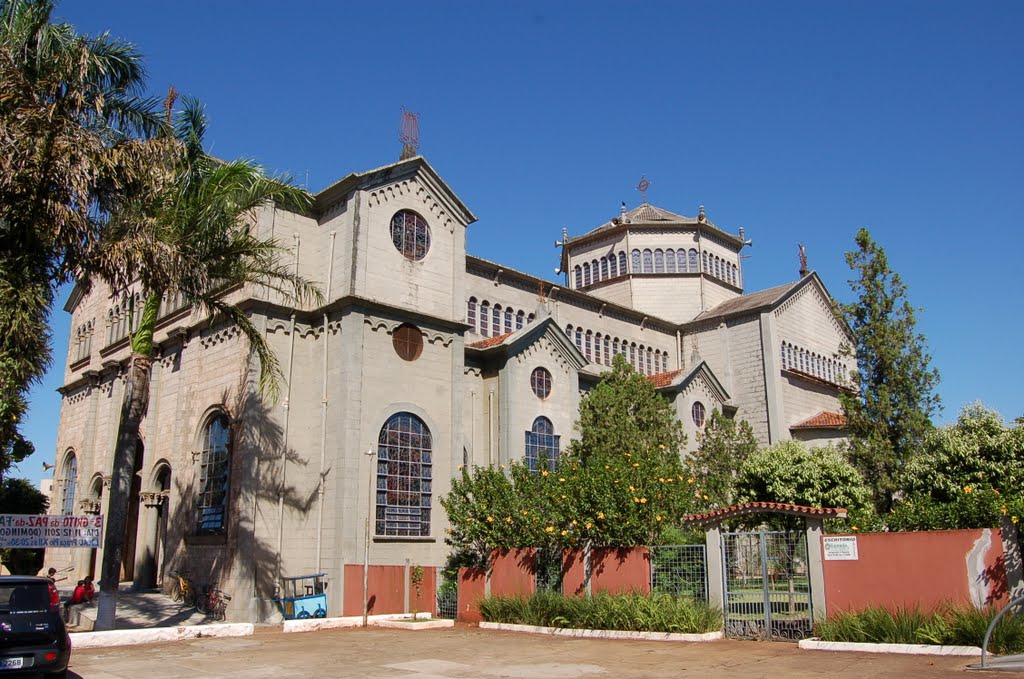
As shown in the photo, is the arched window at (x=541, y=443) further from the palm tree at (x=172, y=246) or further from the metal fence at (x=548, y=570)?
the palm tree at (x=172, y=246)

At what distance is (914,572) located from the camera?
51.5 feet

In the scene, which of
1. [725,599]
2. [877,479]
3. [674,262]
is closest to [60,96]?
[725,599]

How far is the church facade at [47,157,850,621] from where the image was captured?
23.8m

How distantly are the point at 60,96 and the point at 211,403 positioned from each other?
10.5 meters

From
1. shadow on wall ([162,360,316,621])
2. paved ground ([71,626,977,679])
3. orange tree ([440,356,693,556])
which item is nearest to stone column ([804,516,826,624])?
paved ground ([71,626,977,679])

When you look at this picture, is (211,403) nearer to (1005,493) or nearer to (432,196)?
(432,196)

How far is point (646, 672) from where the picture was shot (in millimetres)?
12820

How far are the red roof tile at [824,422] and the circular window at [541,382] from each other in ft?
49.2

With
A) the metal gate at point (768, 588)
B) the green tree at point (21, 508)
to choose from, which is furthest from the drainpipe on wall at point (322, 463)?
the green tree at point (21, 508)

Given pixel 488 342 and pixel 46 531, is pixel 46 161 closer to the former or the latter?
pixel 46 531

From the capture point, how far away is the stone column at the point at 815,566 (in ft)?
54.0

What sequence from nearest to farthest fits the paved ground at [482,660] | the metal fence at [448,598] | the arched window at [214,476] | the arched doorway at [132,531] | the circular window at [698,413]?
the paved ground at [482,660] < the metal fence at [448,598] < the arched window at [214,476] < the arched doorway at [132,531] < the circular window at [698,413]

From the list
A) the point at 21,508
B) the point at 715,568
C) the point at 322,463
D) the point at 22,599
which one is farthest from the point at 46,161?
the point at 21,508

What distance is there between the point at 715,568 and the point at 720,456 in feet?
54.0
